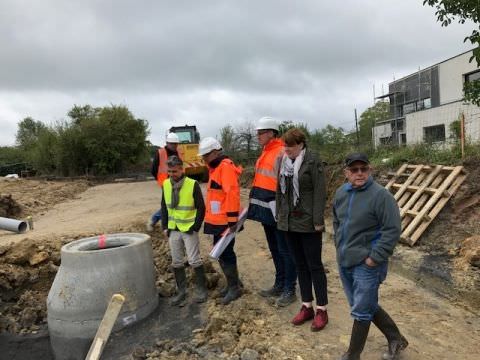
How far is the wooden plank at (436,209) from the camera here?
22.3 ft

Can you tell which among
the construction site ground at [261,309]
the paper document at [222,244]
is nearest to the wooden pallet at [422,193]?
the construction site ground at [261,309]

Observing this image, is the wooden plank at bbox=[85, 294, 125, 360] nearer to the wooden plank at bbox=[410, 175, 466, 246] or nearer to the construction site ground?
the construction site ground

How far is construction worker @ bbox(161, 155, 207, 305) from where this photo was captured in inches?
199

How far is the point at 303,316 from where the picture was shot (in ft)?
13.7

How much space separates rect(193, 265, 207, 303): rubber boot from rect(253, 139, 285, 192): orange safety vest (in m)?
1.41

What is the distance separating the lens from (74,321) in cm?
484

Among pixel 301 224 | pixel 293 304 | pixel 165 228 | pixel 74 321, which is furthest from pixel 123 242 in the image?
pixel 301 224

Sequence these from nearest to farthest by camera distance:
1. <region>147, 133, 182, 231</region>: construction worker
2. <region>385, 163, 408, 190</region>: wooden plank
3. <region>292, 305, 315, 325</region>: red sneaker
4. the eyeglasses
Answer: the eyeglasses
<region>292, 305, 315, 325</region>: red sneaker
<region>147, 133, 182, 231</region>: construction worker
<region>385, 163, 408, 190</region>: wooden plank

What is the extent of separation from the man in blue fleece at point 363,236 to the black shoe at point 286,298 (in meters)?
1.34

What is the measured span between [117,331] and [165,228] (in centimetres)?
128

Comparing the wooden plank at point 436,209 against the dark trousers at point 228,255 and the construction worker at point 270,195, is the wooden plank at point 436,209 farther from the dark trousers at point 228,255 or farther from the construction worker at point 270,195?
the dark trousers at point 228,255

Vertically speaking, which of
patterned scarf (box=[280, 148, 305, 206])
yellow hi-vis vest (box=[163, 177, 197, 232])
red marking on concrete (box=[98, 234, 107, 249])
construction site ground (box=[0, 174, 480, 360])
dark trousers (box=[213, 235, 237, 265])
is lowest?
construction site ground (box=[0, 174, 480, 360])

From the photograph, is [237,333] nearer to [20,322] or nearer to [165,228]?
[165,228]

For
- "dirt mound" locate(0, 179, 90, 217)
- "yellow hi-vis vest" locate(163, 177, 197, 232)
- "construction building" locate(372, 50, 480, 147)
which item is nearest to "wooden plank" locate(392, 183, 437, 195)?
"yellow hi-vis vest" locate(163, 177, 197, 232)
